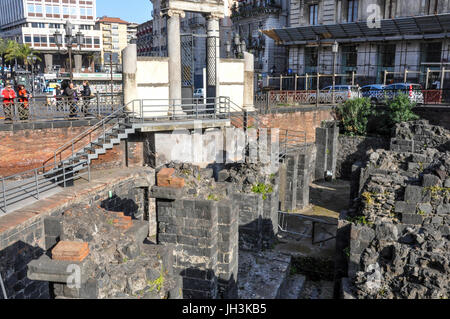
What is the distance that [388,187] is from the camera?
10625 mm

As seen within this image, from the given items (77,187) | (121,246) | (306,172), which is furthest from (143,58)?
(121,246)

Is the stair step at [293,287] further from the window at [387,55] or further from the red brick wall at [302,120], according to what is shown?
the window at [387,55]

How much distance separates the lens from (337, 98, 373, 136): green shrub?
24422mm

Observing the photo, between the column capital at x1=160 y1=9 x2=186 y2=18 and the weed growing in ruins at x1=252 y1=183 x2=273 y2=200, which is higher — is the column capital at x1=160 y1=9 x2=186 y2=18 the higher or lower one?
the higher one

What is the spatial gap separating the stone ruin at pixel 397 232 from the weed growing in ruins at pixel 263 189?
2.72 metres

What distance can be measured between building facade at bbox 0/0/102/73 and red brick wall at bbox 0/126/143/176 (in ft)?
175

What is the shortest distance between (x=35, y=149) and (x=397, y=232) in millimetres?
11337

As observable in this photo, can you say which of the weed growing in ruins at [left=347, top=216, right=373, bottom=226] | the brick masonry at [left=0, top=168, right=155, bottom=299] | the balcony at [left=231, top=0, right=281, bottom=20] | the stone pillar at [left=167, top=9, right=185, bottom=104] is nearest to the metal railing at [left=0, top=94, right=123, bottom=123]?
the stone pillar at [left=167, top=9, right=185, bottom=104]

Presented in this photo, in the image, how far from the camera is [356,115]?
24.5m

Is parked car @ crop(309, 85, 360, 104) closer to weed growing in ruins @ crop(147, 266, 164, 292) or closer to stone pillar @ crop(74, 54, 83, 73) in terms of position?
weed growing in ruins @ crop(147, 266, 164, 292)

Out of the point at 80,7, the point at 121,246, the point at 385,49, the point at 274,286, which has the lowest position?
the point at 274,286

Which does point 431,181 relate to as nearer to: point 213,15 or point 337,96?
point 213,15
